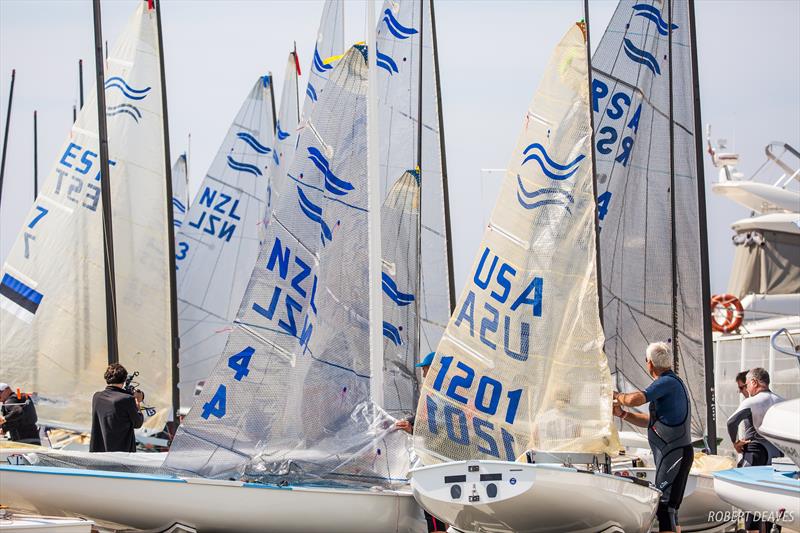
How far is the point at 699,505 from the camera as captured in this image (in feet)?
36.7

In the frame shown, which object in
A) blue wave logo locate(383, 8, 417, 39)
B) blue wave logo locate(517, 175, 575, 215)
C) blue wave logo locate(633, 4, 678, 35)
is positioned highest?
blue wave logo locate(383, 8, 417, 39)

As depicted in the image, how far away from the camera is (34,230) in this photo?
55.0 feet

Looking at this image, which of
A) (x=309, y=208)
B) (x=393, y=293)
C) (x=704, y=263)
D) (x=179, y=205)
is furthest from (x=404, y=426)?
(x=179, y=205)

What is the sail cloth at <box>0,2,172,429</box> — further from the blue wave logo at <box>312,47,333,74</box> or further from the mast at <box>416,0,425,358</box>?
the blue wave logo at <box>312,47,333,74</box>

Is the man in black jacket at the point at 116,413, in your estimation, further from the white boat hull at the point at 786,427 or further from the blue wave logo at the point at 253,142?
the blue wave logo at the point at 253,142

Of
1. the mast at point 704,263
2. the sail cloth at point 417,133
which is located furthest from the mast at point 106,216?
the mast at point 704,263

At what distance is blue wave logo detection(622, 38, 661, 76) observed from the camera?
50.8ft

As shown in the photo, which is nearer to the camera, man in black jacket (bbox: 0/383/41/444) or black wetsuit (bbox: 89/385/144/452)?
black wetsuit (bbox: 89/385/144/452)

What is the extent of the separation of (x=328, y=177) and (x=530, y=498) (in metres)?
4.07

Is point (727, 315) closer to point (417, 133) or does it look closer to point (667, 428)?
point (417, 133)

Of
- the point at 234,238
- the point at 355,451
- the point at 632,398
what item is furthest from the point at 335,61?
the point at 234,238

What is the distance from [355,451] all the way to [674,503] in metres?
2.65

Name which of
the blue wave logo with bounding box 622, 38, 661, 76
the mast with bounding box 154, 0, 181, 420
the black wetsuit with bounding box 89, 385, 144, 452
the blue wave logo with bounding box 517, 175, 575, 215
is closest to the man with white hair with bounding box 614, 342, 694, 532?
the blue wave logo with bounding box 517, 175, 575, 215

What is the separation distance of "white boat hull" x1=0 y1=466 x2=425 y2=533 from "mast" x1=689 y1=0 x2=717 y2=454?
4.88 metres
